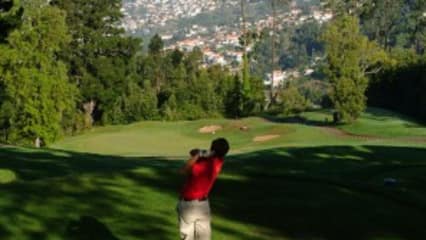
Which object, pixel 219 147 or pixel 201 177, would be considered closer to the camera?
pixel 201 177

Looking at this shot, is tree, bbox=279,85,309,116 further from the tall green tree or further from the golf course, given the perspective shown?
the golf course

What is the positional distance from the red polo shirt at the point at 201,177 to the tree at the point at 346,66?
4291cm

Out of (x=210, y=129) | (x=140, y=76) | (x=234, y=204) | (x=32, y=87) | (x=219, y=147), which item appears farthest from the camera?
(x=140, y=76)

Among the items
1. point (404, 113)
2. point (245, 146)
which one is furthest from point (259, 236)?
point (404, 113)

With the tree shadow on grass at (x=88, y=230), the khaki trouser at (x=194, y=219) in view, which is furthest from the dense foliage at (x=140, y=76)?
the khaki trouser at (x=194, y=219)

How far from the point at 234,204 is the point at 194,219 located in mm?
5772

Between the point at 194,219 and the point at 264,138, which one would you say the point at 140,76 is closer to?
the point at 264,138

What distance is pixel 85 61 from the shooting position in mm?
77625

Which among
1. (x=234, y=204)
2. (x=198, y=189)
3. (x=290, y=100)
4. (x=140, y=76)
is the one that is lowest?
(x=290, y=100)

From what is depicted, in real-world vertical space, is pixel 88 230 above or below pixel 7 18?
below

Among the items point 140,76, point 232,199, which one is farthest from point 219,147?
point 140,76

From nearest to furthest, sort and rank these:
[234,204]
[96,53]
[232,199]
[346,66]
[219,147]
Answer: [219,147] < [234,204] < [232,199] < [346,66] < [96,53]

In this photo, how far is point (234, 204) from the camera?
54.4ft

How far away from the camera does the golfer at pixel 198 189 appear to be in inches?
418
